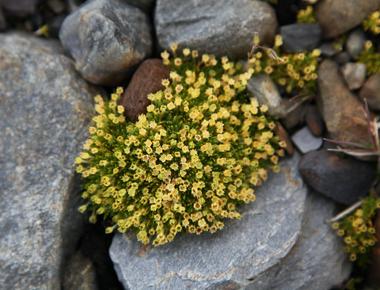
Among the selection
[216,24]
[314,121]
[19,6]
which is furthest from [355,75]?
[19,6]

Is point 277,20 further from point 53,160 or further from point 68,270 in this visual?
point 68,270

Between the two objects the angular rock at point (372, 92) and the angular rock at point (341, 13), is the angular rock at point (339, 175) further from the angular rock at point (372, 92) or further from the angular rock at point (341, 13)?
the angular rock at point (341, 13)

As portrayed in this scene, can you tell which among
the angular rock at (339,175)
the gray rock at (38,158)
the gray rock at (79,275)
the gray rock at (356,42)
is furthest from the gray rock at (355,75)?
the gray rock at (79,275)

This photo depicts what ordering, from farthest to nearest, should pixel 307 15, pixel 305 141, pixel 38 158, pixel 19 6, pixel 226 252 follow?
pixel 19 6
pixel 305 141
pixel 307 15
pixel 38 158
pixel 226 252

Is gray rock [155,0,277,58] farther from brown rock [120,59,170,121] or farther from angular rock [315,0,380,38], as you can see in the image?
angular rock [315,0,380,38]

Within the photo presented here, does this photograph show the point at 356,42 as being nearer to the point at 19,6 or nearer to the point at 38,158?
the point at 38,158
